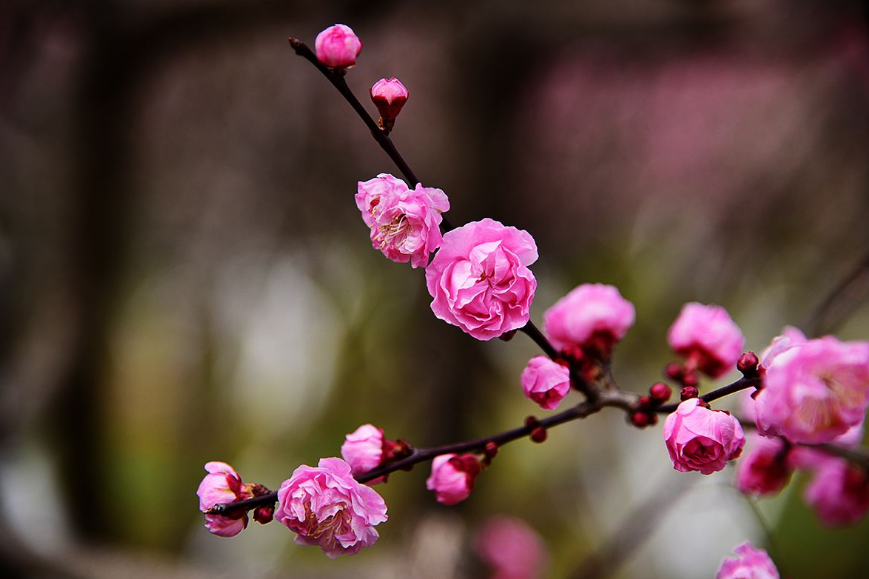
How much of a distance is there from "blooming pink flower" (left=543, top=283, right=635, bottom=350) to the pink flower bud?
0.58 ft

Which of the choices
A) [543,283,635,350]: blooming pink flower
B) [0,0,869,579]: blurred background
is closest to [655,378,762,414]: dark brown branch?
[543,283,635,350]: blooming pink flower

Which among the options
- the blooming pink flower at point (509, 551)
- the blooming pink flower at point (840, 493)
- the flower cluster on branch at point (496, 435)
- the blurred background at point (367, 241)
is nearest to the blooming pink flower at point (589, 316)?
the flower cluster on branch at point (496, 435)

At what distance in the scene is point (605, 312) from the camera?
15.5 inches

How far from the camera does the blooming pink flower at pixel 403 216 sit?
0.85 feet

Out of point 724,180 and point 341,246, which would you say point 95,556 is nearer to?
point 341,246

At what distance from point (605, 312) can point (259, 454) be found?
1387 mm

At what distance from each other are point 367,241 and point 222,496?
50.3 inches

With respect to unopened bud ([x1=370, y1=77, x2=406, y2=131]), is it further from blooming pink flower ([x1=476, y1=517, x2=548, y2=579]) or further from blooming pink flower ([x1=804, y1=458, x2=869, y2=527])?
blooming pink flower ([x1=476, y1=517, x2=548, y2=579])

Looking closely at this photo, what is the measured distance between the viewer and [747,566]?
31 centimetres

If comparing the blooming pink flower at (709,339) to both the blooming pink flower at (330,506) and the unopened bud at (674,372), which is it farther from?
the blooming pink flower at (330,506)

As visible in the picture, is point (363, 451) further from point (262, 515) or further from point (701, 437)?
point (701, 437)

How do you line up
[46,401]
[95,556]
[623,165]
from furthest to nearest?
[623,165] → [46,401] → [95,556]

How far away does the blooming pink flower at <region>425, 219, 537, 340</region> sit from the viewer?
27 centimetres

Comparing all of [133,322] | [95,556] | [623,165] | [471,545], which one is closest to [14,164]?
[133,322]
